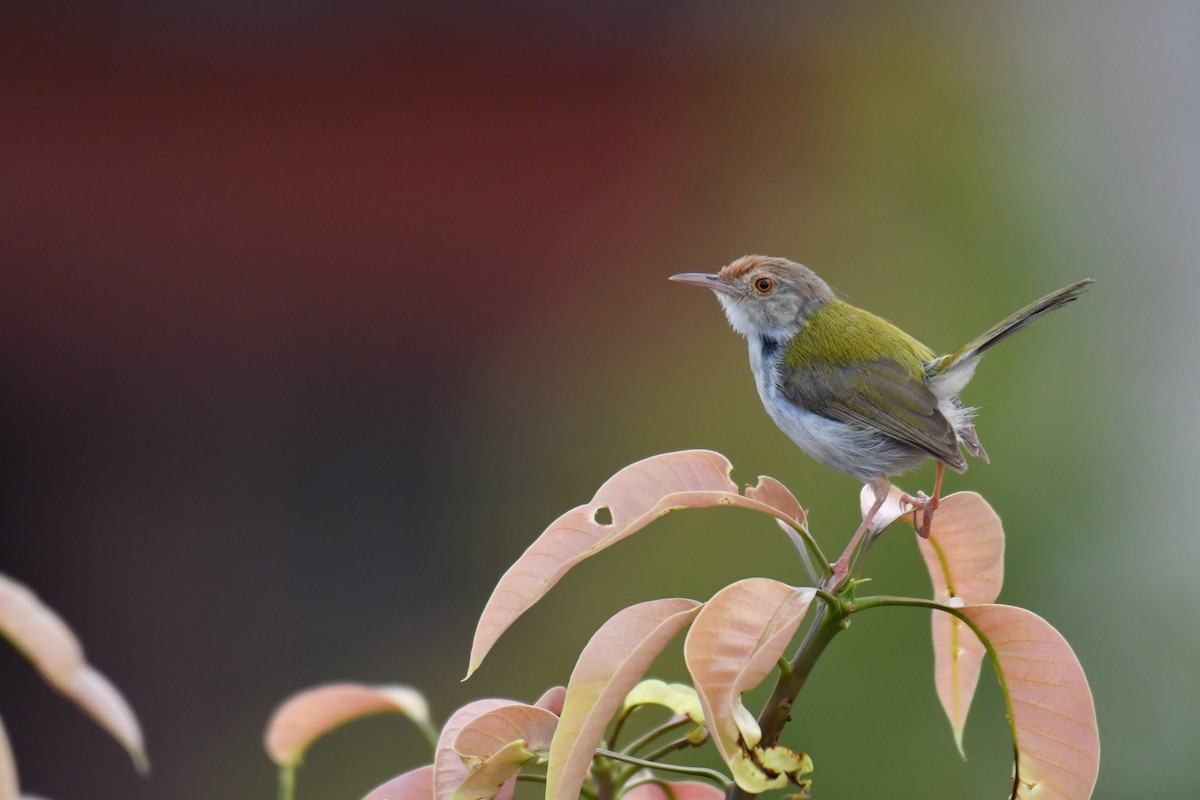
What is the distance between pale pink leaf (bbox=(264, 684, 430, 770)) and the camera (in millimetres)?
1688

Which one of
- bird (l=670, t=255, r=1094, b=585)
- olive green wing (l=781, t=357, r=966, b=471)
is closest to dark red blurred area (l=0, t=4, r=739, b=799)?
bird (l=670, t=255, r=1094, b=585)

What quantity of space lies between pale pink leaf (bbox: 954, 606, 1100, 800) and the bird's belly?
1.12 meters

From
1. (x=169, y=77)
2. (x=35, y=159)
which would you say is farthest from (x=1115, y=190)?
(x=35, y=159)

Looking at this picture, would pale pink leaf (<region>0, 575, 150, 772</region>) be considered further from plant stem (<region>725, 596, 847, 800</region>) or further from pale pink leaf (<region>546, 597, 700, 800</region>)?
plant stem (<region>725, 596, 847, 800</region>)

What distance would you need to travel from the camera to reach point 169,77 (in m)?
7.18

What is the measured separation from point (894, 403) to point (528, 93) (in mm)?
5280

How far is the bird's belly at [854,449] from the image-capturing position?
8.39 ft

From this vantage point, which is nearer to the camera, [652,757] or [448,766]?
[448,766]

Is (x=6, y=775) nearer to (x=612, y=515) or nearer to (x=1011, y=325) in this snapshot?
(x=612, y=515)

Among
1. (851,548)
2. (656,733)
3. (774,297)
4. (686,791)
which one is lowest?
(686,791)

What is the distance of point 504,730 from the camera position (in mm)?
1308

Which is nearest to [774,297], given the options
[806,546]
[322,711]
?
[806,546]

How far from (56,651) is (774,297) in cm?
199

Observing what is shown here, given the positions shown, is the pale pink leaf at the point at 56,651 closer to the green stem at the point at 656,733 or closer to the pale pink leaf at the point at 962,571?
the green stem at the point at 656,733
